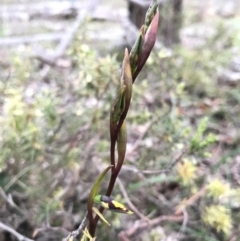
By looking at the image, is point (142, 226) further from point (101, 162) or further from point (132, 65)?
point (132, 65)

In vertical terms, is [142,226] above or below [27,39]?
above

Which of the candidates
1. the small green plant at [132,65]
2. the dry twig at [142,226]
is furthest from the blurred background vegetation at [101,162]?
the small green plant at [132,65]

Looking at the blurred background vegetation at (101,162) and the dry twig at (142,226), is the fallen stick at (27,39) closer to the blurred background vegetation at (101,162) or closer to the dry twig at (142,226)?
the blurred background vegetation at (101,162)

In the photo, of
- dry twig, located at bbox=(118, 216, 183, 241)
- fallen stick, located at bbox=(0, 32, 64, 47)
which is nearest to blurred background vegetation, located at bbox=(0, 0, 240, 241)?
dry twig, located at bbox=(118, 216, 183, 241)

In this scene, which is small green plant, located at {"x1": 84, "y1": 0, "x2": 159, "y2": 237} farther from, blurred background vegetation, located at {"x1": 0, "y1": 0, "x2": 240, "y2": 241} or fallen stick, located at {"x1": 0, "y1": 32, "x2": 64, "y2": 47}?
fallen stick, located at {"x1": 0, "y1": 32, "x2": 64, "y2": 47}

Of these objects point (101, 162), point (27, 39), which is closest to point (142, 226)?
point (101, 162)

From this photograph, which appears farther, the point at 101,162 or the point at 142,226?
the point at 101,162

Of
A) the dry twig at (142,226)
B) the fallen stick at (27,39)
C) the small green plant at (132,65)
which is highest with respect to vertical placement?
the small green plant at (132,65)

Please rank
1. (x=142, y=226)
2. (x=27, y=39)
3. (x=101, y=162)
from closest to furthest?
1. (x=142, y=226)
2. (x=101, y=162)
3. (x=27, y=39)

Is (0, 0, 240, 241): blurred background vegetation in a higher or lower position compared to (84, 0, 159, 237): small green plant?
lower

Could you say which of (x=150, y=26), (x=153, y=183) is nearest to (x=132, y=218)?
(x=153, y=183)

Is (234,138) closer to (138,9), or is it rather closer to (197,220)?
(197,220)
